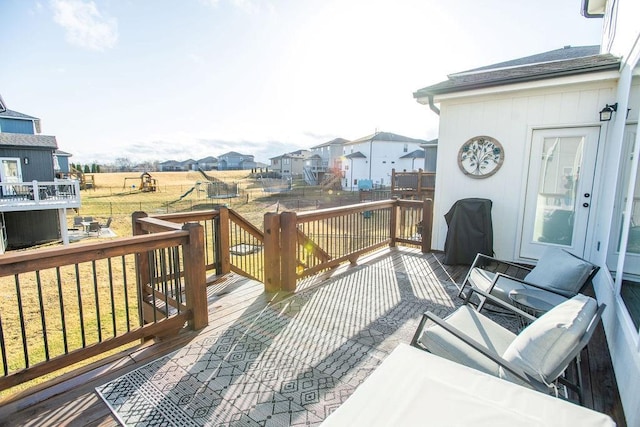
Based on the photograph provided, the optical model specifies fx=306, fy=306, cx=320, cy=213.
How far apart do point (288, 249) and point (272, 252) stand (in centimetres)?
20

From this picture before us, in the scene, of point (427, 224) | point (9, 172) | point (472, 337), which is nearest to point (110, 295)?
point (472, 337)

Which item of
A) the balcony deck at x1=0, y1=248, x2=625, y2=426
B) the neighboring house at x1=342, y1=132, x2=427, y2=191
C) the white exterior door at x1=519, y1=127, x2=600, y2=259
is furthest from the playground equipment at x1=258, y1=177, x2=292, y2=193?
the balcony deck at x1=0, y1=248, x2=625, y2=426

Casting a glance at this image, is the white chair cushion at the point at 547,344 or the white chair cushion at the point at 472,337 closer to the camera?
the white chair cushion at the point at 547,344

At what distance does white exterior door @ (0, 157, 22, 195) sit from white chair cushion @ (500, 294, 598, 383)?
1826cm

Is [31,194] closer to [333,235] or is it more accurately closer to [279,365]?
[333,235]

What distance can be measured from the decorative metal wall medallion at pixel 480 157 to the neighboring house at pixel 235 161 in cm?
6830

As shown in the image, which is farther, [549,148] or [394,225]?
[394,225]

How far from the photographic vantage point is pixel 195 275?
9.20ft

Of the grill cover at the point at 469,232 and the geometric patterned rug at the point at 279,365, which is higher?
the grill cover at the point at 469,232

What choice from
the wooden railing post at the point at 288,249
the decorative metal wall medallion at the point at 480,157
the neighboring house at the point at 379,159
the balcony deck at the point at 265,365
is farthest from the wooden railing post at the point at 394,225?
the neighboring house at the point at 379,159

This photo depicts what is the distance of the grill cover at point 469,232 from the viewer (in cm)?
480

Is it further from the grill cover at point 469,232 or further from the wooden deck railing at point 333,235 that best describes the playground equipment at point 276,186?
the grill cover at point 469,232

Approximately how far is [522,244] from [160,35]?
32.9 feet

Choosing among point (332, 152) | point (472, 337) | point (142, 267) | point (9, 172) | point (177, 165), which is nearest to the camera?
point (472, 337)
